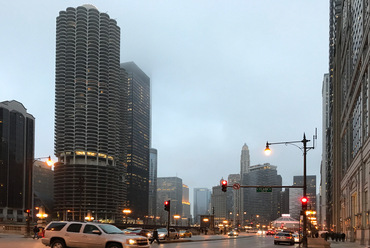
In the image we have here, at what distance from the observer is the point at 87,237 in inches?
896

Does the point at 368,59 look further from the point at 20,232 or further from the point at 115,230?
the point at 20,232

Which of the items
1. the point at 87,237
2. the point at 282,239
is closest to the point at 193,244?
the point at 282,239

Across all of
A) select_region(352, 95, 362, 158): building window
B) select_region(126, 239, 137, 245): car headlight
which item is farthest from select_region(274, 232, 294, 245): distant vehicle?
select_region(126, 239, 137, 245): car headlight

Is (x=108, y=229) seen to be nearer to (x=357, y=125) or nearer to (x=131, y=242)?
(x=131, y=242)

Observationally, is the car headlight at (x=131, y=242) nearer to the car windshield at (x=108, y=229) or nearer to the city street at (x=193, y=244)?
the car windshield at (x=108, y=229)

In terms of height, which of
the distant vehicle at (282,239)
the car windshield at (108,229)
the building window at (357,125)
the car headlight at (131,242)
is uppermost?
the building window at (357,125)

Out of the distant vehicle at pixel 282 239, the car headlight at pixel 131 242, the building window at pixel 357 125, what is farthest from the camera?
the building window at pixel 357 125

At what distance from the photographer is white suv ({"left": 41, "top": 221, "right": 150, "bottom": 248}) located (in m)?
22.2

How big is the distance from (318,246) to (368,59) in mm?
20142

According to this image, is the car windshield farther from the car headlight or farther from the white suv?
the car headlight

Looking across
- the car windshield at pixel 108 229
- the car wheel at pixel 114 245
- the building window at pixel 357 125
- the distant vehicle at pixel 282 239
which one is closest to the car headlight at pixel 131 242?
the car wheel at pixel 114 245

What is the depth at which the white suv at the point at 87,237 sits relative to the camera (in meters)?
22.2

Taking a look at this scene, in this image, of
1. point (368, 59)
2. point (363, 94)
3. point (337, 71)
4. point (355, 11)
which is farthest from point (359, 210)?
point (337, 71)

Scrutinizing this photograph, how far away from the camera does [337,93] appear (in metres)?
102
